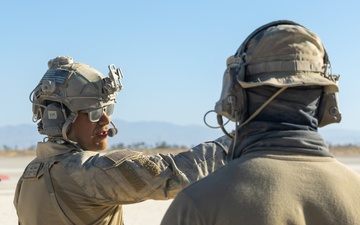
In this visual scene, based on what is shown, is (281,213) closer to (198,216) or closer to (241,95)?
(198,216)

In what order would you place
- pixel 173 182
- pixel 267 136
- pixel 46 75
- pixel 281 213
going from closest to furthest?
pixel 281 213, pixel 267 136, pixel 173 182, pixel 46 75

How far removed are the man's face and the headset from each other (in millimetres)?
2010

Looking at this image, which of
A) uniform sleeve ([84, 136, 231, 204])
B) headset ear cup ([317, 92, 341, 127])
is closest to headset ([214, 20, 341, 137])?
headset ear cup ([317, 92, 341, 127])

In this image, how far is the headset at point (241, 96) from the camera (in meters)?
2.75

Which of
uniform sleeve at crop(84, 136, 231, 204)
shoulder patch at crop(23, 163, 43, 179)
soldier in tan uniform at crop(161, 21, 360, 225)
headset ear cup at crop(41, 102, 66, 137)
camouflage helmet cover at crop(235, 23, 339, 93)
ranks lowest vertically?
shoulder patch at crop(23, 163, 43, 179)

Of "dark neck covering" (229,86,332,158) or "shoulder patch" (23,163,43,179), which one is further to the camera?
"shoulder patch" (23,163,43,179)

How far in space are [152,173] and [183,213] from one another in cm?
175

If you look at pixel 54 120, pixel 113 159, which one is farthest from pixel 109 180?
pixel 54 120

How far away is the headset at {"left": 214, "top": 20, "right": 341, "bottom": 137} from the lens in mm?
2746

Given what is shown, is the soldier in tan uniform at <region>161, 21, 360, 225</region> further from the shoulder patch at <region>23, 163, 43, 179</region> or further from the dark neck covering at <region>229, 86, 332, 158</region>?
Result: the shoulder patch at <region>23, 163, 43, 179</region>

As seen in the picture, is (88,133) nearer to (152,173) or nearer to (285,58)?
(152,173)

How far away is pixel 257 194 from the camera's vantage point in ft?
8.32

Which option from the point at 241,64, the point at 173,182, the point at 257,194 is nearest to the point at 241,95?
the point at 241,64

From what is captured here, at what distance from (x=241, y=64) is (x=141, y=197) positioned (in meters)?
1.72
